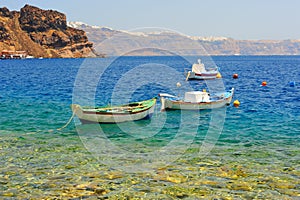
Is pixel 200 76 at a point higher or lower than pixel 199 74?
lower

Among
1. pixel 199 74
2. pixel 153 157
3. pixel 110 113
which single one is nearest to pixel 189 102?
pixel 110 113

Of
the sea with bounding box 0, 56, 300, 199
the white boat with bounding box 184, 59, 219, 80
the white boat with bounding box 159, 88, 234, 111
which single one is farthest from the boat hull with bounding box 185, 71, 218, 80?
the sea with bounding box 0, 56, 300, 199

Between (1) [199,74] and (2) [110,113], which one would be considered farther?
(1) [199,74]

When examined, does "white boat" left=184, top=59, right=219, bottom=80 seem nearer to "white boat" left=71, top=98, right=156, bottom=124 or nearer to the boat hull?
the boat hull

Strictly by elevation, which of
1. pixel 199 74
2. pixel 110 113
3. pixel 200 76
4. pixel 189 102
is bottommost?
pixel 110 113

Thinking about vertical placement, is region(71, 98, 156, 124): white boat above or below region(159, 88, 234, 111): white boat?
below

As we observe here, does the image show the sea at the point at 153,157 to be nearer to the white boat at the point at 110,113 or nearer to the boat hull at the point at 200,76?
the white boat at the point at 110,113

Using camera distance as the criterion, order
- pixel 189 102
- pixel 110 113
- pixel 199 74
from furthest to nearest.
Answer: pixel 199 74, pixel 189 102, pixel 110 113

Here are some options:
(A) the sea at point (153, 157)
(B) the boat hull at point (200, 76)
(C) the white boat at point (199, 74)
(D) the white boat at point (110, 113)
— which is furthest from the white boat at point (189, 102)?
(B) the boat hull at point (200, 76)

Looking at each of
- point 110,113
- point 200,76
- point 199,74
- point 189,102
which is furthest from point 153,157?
point 200,76

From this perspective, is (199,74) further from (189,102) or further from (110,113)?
(110,113)

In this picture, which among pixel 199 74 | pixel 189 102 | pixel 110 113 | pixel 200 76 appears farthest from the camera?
pixel 200 76

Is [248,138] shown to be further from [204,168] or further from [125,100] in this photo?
[125,100]

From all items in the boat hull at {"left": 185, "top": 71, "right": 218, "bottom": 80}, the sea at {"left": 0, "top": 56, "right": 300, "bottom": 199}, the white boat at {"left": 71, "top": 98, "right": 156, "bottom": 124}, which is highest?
the boat hull at {"left": 185, "top": 71, "right": 218, "bottom": 80}
